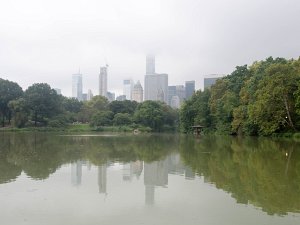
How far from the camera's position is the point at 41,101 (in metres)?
75.6

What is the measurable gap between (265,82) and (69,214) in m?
37.9

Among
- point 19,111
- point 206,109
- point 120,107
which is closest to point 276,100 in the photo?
point 206,109

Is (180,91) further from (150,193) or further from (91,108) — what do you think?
(150,193)

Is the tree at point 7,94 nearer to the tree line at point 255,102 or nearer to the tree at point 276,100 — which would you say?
the tree line at point 255,102

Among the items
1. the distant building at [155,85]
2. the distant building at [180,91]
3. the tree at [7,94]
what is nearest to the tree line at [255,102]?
the tree at [7,94]

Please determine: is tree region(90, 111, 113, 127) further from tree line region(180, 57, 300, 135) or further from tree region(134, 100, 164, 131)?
tree line region(180, 57, 300, 135)

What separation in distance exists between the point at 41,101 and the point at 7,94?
7231 mm

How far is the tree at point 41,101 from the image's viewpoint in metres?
74.6

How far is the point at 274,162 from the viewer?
16.5m

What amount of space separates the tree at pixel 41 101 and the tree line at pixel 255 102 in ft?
103

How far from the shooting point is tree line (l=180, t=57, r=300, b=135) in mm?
39909

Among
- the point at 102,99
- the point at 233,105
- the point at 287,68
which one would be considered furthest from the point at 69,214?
the point at 102,99

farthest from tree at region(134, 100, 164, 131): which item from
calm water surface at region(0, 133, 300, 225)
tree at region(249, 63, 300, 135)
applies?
calm water surface at region(0, 133, 300, 225)

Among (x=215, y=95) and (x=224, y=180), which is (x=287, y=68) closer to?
(x=215, y=95)
